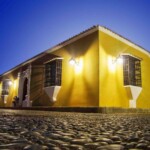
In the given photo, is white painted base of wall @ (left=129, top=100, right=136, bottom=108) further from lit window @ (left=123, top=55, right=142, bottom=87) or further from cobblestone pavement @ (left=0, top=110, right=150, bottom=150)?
cobblestone pavement @ (left=0, top=110, right=150, bottom=150)

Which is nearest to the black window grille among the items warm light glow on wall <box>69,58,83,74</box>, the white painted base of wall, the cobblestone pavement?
warm light glow on wall <box>69,58,83,74</box>

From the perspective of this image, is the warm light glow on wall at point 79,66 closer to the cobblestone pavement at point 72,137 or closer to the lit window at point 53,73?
the lit window at point 53,73

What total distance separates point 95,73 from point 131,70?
2.80 m

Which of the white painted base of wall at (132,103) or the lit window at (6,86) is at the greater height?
the lit window at (6,86)

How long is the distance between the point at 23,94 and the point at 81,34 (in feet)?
30.9

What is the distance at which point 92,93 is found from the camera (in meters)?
11.6

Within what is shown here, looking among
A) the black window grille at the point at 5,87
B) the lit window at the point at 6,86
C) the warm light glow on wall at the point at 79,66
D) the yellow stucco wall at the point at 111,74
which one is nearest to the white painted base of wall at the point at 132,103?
the yellow stucco wall at the point at 111,74

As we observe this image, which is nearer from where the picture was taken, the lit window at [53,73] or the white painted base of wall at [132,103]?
the white painted base of wall at [132,103]

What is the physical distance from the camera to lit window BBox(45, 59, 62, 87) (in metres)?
14.2

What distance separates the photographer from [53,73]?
1474 cm

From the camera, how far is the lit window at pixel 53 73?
14.2m

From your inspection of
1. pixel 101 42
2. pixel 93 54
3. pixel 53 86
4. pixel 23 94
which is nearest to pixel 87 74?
pixel 93 54

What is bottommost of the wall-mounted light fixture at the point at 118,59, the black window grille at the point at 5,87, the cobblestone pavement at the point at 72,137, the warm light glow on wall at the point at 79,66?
the cobblestone pavement at the point at 72,137

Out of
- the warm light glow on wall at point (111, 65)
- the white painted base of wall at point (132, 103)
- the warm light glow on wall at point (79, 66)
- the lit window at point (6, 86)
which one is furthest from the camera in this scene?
the lit window at point (6, 86)
